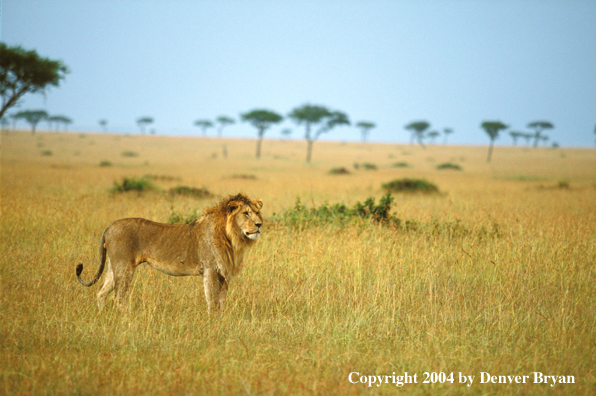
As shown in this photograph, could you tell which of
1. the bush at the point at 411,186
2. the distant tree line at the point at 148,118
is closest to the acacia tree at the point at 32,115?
the distant tree line at the point at 148,118

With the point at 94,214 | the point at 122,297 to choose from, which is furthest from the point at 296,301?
the point at 94,214

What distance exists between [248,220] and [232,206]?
1.01ft

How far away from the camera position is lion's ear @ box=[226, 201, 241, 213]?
4806 mm

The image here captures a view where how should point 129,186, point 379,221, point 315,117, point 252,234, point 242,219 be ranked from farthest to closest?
point 315,117 < point 129,186 < point 379,221 < point 242,219 < point 252,234

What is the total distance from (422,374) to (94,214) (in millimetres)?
9004

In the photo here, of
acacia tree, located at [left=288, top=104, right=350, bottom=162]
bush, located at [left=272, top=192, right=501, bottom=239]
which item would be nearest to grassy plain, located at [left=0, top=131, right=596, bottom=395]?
bush, located at [left=272, top=192, right=501, bottom=239]

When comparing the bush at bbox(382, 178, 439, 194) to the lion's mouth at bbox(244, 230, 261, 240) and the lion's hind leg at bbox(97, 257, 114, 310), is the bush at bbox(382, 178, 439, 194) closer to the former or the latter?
the lion's mouth at bbox(244, 230, 261, 240)

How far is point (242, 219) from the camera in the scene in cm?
478

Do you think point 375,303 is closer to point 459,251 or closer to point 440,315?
point 440,315

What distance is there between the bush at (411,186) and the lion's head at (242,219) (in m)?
15.7

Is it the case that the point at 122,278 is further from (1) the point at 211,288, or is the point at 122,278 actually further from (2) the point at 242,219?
(2) the point at 242,219

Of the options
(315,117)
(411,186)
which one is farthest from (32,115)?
(411,186)

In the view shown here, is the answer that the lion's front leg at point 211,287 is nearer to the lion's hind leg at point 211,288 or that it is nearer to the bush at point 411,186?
the lion's hind leg at point 211,288

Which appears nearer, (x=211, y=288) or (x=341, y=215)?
(x=211, y=288)
